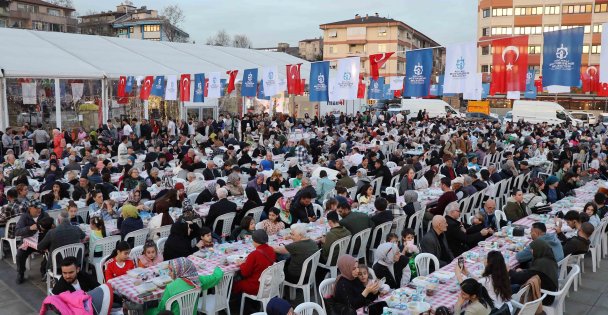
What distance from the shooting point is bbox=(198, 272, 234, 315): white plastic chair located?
600 centimetres

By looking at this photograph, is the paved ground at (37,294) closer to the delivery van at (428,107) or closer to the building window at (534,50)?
the delivery van at (428,107)

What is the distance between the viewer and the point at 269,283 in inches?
241

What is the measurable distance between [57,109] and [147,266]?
18143 mm

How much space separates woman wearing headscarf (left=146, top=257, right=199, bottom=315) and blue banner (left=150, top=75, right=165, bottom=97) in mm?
17576

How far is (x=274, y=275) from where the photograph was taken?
6.16 meters

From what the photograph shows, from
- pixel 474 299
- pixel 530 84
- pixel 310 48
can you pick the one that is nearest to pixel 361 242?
pixel 474 299

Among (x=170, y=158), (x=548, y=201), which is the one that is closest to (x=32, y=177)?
(x=170, y=158)

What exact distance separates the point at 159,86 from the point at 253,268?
17419 mm

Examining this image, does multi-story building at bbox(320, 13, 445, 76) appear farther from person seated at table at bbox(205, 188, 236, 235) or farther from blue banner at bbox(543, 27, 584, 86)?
person seated at table at bbox(205, 188, 236, 235)

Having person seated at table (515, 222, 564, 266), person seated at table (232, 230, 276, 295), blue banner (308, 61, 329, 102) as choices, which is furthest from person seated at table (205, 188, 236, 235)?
blue banner (308, 61, 329, 102)

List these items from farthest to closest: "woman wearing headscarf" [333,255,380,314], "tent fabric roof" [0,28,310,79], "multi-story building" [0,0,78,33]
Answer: "multi-story building" [0,0,78,33]
"tent fabric roof" [0,28,310,79]
"woman wearing headscarf" [333,255,380,314]

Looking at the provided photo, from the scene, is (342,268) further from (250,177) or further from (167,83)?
(167,83)

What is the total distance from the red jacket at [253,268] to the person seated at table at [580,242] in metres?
4.00

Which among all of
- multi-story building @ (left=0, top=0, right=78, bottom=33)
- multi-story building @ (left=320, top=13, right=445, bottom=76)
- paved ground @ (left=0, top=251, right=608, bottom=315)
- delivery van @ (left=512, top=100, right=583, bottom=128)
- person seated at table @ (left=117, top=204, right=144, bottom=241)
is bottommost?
paved ground @ (left=0, top=251, right=608, bottom=315)
